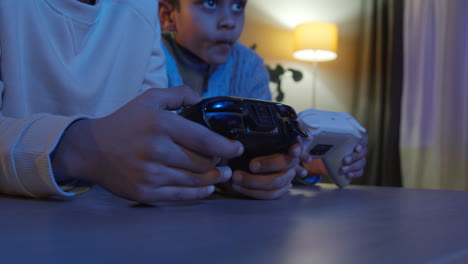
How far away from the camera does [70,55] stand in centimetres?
75

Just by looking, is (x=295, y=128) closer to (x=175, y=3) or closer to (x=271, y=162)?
(x=271, y=162)

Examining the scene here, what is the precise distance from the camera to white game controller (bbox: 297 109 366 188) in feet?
2.30

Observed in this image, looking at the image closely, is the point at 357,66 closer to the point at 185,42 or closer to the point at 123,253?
the point at 185,42

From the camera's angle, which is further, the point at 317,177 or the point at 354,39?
the point at 354,39

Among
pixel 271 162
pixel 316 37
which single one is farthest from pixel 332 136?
pixel 316 37

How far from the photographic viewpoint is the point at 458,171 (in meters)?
2.27

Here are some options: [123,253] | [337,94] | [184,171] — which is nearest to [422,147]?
[337,94]

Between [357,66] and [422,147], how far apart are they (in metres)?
0.81

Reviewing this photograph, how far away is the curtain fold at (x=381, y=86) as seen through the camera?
2.62 m

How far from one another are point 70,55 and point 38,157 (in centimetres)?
41

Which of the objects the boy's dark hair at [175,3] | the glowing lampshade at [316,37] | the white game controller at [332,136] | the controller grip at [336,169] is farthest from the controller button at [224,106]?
the glowing lampshade at [316,37]

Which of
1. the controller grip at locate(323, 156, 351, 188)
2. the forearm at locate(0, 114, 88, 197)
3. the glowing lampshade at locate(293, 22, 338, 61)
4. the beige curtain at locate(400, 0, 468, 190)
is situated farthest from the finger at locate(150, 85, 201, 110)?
the beige curtain at locate(400, 0, 468, 190)

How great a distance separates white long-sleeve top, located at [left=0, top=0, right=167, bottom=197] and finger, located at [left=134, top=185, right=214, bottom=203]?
0.33m

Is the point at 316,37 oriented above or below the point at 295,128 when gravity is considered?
above
